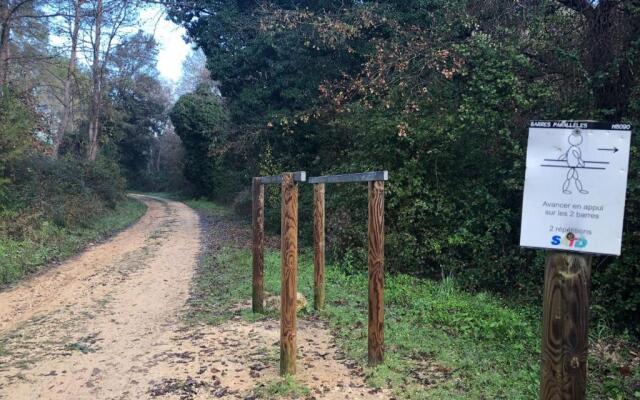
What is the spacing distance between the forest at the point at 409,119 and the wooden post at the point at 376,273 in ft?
5.36

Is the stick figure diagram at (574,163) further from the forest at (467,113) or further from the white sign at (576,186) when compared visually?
the forest at (467,113)

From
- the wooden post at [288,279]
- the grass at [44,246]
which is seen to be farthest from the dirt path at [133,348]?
the grass at [44,246]

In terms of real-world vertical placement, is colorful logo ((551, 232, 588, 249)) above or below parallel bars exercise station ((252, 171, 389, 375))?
above

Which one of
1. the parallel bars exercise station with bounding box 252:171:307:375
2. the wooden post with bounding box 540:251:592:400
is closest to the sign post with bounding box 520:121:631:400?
the wooden post with bounding box 540:251:592:400

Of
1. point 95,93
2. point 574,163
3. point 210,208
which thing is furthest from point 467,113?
point 95,93

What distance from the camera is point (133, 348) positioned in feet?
19.9

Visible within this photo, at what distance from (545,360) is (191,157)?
35332 mm

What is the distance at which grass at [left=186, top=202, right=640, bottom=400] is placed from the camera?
4523mm

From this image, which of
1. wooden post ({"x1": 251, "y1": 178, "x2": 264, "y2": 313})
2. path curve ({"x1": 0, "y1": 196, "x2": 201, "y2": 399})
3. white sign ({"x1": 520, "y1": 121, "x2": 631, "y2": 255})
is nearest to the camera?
white sign ({"x1": 520, "y1": 121, "x2": 631, "y2": 255})

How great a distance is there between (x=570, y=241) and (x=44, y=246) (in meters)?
13.4

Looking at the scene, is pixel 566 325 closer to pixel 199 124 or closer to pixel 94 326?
pixel 94 326

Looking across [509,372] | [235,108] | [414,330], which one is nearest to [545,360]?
[509,372]

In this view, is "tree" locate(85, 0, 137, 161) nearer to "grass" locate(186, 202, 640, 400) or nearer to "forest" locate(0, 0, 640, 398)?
"forest" locate(0, 0, 640, 398)

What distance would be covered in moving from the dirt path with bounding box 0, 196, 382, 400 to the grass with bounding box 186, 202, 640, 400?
379 millimetres
